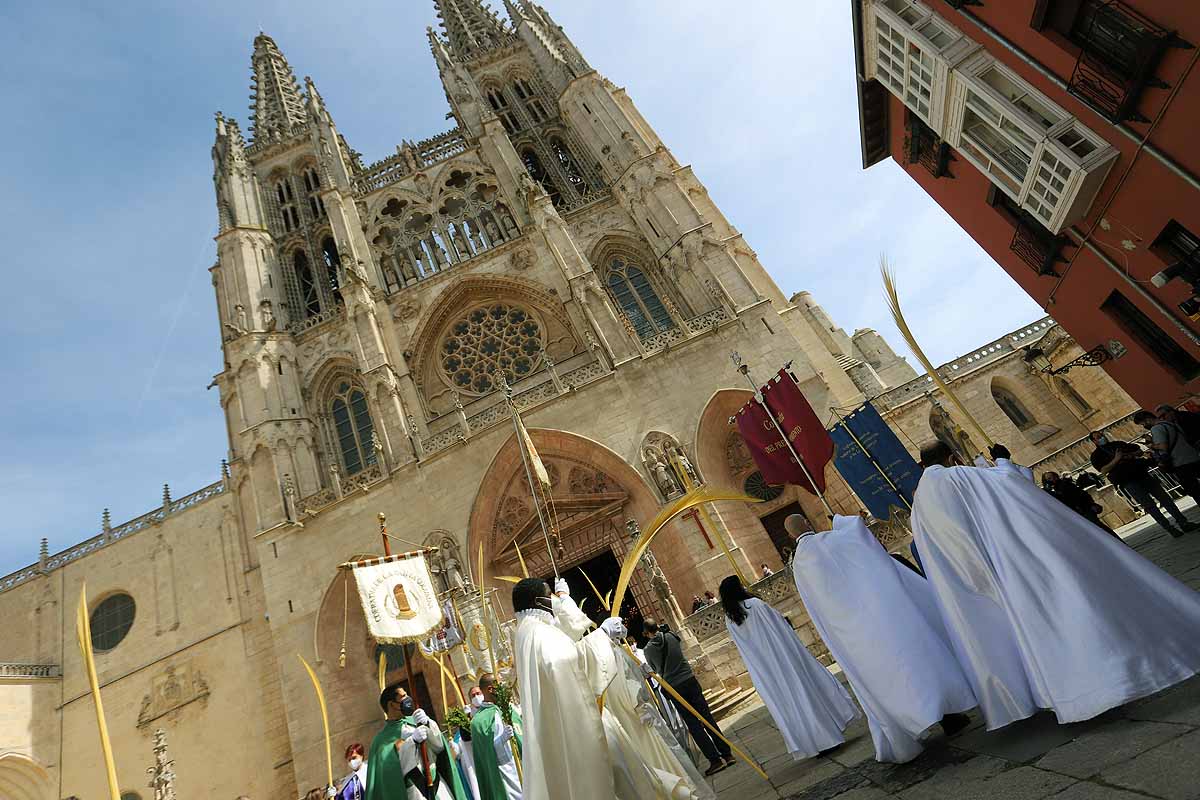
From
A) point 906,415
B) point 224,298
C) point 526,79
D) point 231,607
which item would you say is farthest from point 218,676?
point 526,79

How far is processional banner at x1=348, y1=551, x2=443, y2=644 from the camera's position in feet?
23.2

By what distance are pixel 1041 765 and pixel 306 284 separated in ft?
78.4

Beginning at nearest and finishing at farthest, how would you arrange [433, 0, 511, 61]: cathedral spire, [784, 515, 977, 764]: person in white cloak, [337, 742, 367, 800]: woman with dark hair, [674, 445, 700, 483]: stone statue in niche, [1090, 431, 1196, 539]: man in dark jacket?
[784, 515, 977, 764]: person in white cloak
[337, 742, 367, 800]: woman with dark hair
[1090, 431, 1196, 539]: man in dark jacket
[674, 445, 700, 483]: stone statue in niche
[433, 0, 511, 61]: cathedral spire

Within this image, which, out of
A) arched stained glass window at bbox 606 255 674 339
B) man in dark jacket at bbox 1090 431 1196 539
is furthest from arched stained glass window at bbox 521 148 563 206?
man in dark jacket at bbox 1090 431 1196 539

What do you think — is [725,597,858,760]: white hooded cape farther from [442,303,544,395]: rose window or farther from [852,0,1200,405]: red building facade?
[442,303,544,395]: rose window

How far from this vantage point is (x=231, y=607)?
17.9 metres

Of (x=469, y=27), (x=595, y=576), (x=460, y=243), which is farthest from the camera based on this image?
(x=469, y=27)

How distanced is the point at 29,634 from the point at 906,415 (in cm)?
2633

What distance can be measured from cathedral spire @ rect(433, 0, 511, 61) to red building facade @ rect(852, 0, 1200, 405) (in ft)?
64.7

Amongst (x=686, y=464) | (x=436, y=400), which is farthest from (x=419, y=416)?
(x=686, y=464)

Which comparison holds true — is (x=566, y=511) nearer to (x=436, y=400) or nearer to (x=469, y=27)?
(x=436, y=400)

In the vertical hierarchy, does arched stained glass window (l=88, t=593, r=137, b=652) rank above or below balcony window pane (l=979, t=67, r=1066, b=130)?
above

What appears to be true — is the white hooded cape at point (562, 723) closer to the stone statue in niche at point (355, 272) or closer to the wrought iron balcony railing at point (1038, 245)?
the wrought iron balcony railing at point (1038, 245)

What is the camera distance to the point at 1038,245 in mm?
10195
